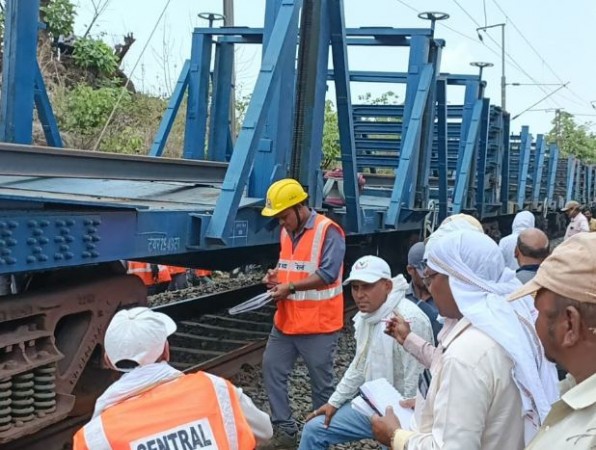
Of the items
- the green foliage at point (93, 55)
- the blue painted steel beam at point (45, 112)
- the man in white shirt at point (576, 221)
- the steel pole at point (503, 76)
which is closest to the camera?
the blue painted steel beam at point (45, 112)

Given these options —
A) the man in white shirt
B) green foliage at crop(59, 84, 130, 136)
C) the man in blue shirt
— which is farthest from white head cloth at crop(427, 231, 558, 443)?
green foliage at crop(59, 84, 130, 136)

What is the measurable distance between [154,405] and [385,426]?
95 cm

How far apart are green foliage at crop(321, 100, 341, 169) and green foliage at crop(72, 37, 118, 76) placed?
5.25m

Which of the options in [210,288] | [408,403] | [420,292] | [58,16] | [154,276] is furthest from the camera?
[58,16]

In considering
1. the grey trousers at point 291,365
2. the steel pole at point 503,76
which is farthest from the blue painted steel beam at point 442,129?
the steel pole at point 503,76

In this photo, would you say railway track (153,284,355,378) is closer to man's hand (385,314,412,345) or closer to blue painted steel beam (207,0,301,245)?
blue painted steel beam (207,0,301,245)

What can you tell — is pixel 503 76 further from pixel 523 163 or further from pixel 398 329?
pixel 398 329

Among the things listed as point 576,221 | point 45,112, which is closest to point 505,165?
point 576,221

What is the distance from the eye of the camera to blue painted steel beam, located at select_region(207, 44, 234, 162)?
9.09 m

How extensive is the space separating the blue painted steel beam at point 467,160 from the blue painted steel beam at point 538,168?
7393mm

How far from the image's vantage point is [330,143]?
18547 millimetres

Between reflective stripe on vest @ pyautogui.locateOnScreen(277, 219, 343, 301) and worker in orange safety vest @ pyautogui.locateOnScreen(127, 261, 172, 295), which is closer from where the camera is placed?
reflective stripe on vest @ pyautogui.locateOnScreen(277, 219, 343, 301)

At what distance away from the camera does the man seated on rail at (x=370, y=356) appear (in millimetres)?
3725

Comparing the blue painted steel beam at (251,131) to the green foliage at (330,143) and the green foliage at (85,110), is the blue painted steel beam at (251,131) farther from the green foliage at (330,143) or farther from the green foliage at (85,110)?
the green foliage at (85,110)
